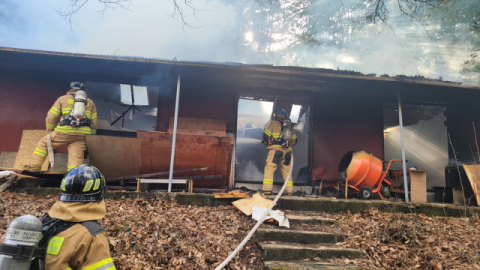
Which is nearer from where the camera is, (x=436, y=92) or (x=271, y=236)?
(x=271, y=236)

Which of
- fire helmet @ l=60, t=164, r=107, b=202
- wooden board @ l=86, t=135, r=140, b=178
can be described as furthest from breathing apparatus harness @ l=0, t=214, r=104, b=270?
wooden board @ l=86, t=135, r=140, b=178

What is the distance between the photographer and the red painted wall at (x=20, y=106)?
781 centimetres

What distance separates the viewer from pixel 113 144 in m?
6.21

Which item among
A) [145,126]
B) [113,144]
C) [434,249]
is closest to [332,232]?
[434,249]

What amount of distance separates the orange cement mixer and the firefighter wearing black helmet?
6247 millimetres

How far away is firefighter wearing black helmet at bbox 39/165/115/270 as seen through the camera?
182cm

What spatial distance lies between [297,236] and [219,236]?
130cm

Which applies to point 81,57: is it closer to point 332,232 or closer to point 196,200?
point 196,200

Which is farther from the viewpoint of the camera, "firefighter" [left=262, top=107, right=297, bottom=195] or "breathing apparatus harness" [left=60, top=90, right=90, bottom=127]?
"firefighter" [left=262, top=107, right=297, bottom=195]

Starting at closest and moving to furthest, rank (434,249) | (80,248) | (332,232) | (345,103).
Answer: (80,248)
(434,249)
(332,232)
(345,103)

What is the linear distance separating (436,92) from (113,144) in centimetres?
871

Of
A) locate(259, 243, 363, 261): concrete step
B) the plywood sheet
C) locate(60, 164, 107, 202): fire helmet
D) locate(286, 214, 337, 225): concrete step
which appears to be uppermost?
the plywood sheet

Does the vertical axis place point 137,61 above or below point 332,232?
above

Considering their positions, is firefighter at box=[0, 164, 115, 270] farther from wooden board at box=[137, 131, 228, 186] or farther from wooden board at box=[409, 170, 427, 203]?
wooden board at box=[409, 170, 427, 203]
